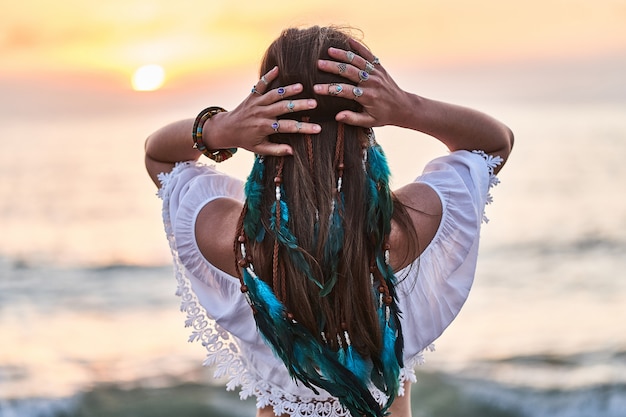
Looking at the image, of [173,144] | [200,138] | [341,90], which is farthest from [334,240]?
[173,144]

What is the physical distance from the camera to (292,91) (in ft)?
4.44

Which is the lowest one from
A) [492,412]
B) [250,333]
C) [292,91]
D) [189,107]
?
[492,412]

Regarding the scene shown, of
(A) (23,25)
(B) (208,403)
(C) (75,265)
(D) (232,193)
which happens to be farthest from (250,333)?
(A) (23,25)

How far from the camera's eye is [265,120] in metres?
1.38

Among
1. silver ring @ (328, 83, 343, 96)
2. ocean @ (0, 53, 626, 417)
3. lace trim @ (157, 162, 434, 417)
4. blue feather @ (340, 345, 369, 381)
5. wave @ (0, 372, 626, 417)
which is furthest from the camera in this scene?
ocean @ (0, 53, 626, 417)

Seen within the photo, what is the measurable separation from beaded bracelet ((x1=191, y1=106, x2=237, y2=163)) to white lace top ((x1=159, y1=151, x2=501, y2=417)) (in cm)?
7

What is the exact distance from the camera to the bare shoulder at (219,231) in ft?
5.04

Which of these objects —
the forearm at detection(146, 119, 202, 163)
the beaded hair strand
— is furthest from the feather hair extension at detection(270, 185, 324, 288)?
the forearm at detection(146, 119, 202, 163)

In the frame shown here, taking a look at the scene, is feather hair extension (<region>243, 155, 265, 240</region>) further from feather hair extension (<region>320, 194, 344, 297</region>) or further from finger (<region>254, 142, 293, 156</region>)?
feather hair extension (<region>320, 194, 344, 297</region>)

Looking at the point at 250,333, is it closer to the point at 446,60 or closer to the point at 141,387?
the point at 141,387

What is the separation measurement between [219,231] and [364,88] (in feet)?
1.38

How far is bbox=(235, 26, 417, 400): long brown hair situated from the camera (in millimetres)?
1376

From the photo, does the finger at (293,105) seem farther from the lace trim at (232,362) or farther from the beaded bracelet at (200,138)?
the lace trim at (232,362)

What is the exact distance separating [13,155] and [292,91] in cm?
922
